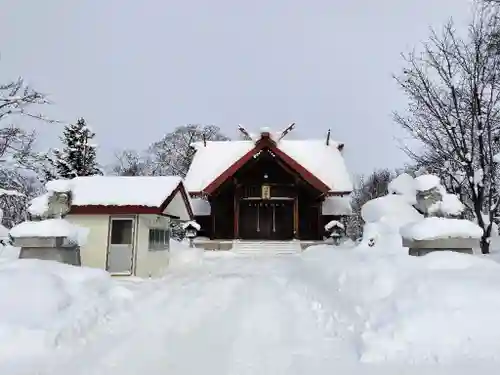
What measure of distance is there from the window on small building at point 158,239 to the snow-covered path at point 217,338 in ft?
17.6

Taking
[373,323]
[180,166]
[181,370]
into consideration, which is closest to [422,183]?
[373,323]

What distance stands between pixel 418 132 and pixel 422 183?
21.3ft

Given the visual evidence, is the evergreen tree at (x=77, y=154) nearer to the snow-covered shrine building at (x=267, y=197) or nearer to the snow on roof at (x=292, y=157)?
the snow on roof at (x=292, y=157)

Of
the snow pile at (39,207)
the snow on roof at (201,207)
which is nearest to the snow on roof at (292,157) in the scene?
the snow on roof at (201,207)

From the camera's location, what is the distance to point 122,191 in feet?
45.8

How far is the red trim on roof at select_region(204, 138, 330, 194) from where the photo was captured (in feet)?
A: 80.8

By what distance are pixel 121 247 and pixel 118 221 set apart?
0.81 m

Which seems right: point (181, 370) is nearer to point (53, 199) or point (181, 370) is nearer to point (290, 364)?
point (290, 364)

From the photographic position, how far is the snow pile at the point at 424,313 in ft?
16.5

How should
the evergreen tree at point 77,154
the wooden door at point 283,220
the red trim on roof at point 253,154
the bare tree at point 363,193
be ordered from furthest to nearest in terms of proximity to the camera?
1. the bare tree at point 363,193
2. the evergreen tree at point 77,154
3. the wooden door at point 283,220
4. the red trim on roof at point 253,154

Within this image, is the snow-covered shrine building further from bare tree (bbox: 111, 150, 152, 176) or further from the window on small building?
bare tree (bbox: 111, 150, 152, 176)

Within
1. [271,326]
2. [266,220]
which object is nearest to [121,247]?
[271,326]

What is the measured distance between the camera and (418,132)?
1634cm

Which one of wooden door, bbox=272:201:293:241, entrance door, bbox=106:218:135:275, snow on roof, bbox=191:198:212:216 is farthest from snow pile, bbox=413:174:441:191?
snow on roof, bbox=191:198:212:216
